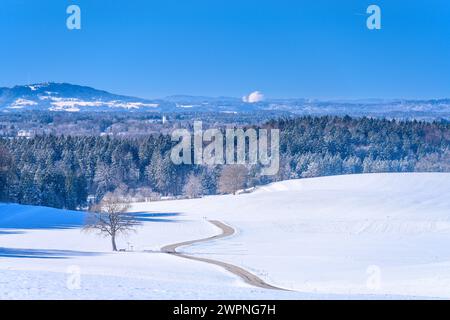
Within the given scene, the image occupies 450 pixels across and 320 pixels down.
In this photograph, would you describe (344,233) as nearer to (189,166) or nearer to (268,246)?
(268,246)

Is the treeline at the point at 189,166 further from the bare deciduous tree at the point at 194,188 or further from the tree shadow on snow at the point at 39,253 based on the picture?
the tree shadow on snow at the point at 39,253

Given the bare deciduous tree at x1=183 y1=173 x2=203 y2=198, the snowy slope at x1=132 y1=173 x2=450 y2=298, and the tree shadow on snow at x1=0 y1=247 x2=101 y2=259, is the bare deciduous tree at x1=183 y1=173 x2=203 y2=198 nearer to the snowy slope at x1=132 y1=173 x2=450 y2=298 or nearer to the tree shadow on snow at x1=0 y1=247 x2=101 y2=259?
the snowy slope at x1=132 y1=173 x2=450 y2=298

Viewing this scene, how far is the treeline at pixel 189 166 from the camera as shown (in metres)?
124

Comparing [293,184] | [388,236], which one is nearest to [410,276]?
[388,236]

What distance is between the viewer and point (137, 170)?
157 meters

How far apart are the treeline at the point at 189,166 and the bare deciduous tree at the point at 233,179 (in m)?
0.17

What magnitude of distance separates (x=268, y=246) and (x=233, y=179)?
222 ft

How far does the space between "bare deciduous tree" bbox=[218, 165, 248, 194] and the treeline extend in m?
0.17

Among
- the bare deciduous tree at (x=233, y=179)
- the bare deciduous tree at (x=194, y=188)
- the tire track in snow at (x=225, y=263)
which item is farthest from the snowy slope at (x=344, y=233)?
the bare deciduous tree at (x=194, y=188)

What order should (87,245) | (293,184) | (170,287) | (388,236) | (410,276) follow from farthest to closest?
(293,184) → (388,236) → (87,245) → (410,276) → (170,287)

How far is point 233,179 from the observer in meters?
129

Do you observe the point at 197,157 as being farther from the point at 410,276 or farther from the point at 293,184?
the point at 410,276

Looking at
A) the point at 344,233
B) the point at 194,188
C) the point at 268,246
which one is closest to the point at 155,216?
the point at 344,233
